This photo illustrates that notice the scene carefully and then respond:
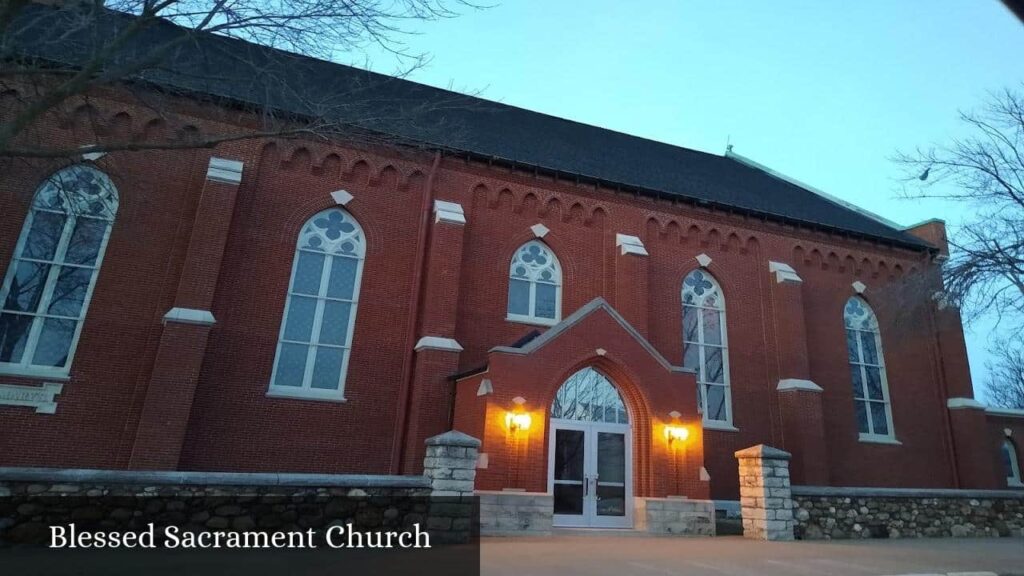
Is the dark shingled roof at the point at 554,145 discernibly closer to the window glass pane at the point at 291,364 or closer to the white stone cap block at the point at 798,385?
the white stone cap block at the point at 798,385

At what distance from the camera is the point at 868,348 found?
18.8 metres

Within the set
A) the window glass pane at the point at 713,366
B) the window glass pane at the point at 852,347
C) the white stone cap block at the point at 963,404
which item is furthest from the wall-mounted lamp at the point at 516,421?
the white stone cap block at the point at 963,404

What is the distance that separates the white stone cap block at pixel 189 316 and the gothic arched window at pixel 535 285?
22.4 feet

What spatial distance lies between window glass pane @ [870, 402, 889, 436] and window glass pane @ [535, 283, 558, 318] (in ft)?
35.4

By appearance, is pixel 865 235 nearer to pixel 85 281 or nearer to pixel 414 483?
pixel 414 483

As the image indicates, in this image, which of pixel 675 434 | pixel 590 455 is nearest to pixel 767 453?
pixel 675 434

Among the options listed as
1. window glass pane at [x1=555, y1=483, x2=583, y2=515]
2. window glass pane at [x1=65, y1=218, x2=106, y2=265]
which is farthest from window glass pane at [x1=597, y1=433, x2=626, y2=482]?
window glass pane at [x1=65, y1=218, x2=106, y2=265]

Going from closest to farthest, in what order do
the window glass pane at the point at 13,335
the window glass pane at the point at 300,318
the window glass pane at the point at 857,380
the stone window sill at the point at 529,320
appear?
the window glass pane at the point at 13,335 < the window glass pane at the point at 300,318 < the stone window sill at the point at 529,320 < the window glass pane at the point at 857,380

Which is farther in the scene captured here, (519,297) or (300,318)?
(519,297)

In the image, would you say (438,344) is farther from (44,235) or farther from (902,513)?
(902,513)

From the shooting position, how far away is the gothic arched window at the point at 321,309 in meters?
13.1

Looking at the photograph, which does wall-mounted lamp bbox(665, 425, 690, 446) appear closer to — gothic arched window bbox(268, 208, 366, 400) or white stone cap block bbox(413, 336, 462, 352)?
white stone cap block bbox(413, 336, 462, 352)

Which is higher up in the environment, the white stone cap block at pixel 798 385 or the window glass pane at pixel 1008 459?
the white stone cap block at pixel 798 385

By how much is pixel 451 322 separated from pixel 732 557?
7.47 metres
